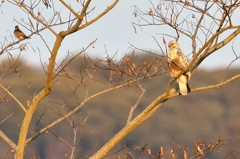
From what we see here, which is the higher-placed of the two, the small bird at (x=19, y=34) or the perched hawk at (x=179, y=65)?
the small bird at (x=19, y=34)

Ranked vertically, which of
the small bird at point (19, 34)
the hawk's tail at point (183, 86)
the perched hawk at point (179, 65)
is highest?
the small bird at point (19, 34)

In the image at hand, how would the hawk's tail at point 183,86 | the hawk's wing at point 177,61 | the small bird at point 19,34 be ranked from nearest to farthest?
the hawk's tail at point 183,86, the hawk's wing at point 177,61, the small bird at point 19,34

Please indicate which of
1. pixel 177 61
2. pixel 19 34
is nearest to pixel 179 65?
pixel 177 61

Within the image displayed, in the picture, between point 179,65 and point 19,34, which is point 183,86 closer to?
point 179,65

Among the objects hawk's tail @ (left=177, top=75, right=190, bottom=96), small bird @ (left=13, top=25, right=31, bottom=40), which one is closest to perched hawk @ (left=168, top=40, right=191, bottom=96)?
hawk's tail @ (left=177, top=75, right=190, bottom=96)

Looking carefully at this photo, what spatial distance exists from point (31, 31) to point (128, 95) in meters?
48.2

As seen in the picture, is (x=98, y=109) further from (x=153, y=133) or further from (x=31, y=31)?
(x=31, y=31)

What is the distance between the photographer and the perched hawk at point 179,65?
7394 mm

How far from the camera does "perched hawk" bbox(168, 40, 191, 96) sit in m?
7.39

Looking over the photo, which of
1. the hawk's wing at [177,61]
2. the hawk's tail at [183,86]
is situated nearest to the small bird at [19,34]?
the hawk's wing at [177,61]

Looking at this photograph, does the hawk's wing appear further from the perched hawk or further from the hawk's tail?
the hawk's tail

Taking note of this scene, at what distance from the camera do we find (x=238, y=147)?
802 centimetres

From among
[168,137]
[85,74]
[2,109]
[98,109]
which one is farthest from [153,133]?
[85,74]

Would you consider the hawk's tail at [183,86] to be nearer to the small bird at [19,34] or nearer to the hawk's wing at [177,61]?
Answer: the hawk's wing at [177,61]
